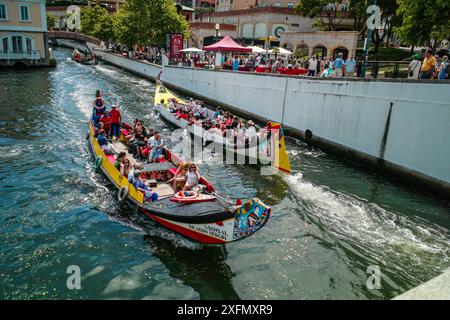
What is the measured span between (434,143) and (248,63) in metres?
17.9

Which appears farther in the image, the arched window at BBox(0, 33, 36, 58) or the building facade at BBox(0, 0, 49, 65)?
the arched window at BBox(0, 33, 36, 58)

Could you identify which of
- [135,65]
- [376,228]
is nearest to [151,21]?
[135,65]

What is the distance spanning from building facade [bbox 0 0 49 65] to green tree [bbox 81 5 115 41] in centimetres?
2169

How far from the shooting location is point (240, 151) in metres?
17.7

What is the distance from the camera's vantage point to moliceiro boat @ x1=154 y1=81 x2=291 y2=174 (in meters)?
15.9

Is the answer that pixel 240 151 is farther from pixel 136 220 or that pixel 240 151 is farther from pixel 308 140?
pixel 136 220

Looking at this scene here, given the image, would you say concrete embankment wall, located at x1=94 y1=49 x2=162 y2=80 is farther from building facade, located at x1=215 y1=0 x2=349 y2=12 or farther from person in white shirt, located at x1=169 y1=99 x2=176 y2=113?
building facade, located at x1=215 y1=0 x2=349 y2=12

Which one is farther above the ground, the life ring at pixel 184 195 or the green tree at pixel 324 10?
the green tree at pixel 324 10

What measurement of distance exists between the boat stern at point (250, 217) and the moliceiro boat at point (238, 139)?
696 cm

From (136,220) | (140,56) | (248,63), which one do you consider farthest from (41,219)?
(140,56)

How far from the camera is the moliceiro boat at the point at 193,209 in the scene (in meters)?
8.95

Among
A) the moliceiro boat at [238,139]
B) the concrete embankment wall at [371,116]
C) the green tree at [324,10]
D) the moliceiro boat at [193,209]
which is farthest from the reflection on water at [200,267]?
the green tree at [324,10]

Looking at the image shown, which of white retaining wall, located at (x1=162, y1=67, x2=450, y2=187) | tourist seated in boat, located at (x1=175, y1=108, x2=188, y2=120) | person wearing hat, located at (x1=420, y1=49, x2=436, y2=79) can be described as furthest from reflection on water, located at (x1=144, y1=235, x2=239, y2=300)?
tourist seated in boat, located at (x1=175, y1=108, x2=188, y2=120)

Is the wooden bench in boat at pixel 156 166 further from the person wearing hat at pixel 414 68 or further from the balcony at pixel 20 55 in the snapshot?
the balcony at pixel 20 55
